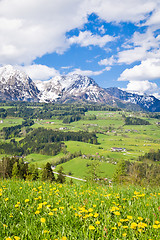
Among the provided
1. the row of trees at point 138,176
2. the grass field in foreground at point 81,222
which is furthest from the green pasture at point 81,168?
the grass field in foreground at point 81,222

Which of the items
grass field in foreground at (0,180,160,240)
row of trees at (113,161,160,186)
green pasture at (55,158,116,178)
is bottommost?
green pasture at (55,158,116,178)

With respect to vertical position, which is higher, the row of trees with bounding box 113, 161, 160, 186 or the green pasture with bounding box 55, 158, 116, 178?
the row of trees with bounding box 113, 161, 160, 186

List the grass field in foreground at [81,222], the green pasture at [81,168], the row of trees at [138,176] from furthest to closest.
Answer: the green pasture at [81,168] → the row of trees at [138,176] → the grass field in foreground at [81,222]

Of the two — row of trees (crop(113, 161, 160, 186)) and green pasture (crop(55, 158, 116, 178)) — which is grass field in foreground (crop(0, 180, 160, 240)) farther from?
green pasture (crop(55, 158, 116, 178))

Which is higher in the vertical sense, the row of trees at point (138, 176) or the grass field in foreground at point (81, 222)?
the grass field in foreground at point (81, 222)

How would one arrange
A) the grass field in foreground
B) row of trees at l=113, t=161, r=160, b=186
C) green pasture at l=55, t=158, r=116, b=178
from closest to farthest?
the grass field in foreground
row of trees at l=113, t=161, r=160, b=186
green pasture at l=55, t=158, r=116, b=178

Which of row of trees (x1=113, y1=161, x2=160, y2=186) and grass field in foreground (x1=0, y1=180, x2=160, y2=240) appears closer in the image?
grass field in foreground (x1=0, y1=180, x2=160, y2=240)

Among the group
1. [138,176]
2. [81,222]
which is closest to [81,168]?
[138,176]

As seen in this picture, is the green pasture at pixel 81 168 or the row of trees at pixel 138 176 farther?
the green pasture at pixel 81 168

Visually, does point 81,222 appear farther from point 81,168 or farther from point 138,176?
point 81,168

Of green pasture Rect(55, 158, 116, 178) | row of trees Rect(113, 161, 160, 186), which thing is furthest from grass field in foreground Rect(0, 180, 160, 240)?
green pasture Rect(55, 158, 116, 178)

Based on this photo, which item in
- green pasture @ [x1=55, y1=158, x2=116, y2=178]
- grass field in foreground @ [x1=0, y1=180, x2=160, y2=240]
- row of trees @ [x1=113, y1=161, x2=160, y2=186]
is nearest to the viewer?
grass field in foreground @ [x1=0, y1=180, x2=160, y2=240]

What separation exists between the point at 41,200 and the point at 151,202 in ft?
13.2

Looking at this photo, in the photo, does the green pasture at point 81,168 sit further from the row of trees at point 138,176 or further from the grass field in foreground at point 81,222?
the grass field in foreground at point 81,222
